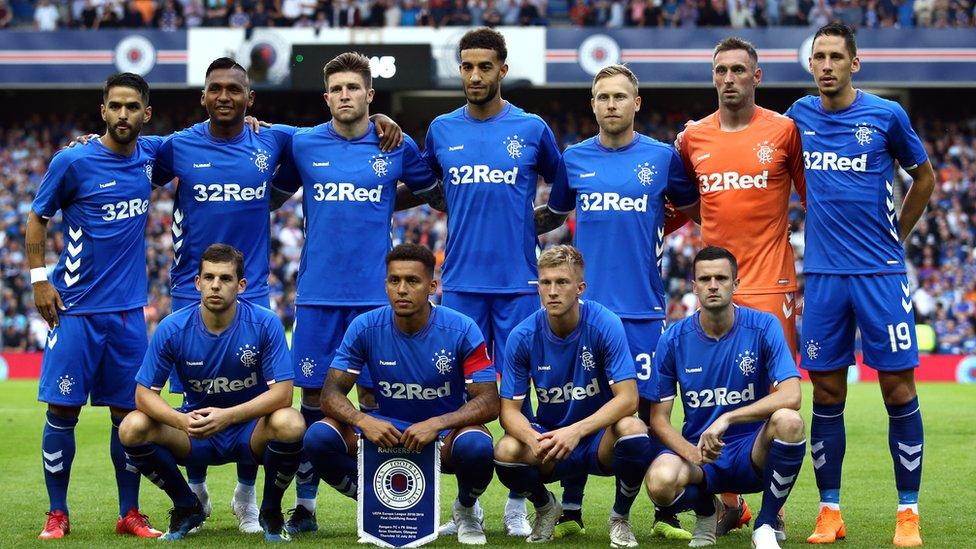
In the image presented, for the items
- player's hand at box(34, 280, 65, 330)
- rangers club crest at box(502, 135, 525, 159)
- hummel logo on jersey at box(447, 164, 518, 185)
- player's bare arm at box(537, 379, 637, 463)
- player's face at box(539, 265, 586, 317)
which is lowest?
player's bare arm at box(537, 379, 637, 463)

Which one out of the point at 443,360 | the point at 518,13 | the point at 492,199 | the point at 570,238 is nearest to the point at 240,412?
the point at 443,360

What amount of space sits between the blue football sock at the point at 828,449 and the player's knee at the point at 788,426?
2.18 ft

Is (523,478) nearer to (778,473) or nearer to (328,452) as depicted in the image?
(328,452)

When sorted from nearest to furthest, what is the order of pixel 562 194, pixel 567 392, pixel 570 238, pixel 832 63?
1. pixel 567 392
2. pixel 832 63
3. pixel 562 194
4. pixel 570 238

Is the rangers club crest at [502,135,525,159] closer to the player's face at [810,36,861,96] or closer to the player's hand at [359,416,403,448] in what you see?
the player's face at [810,36,861,96]

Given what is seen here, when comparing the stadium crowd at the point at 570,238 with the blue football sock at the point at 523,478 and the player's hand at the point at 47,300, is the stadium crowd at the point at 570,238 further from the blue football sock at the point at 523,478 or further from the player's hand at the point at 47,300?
the blue football sock at the point at 523,478

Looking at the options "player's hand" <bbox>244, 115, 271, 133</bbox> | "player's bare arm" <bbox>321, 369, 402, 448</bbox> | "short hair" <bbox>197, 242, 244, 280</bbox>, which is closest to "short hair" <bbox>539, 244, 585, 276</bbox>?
"player's bare arm" <bbox>321, 369, 402, 448</bbox>

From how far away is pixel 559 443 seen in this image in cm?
618

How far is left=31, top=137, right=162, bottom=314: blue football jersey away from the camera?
6996 mm

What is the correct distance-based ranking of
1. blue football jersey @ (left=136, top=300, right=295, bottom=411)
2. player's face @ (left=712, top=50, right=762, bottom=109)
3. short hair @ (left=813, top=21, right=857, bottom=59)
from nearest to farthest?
blue football jersey @ (left=136, top=300, right=295, bottom=411)
short hair @ (left=813, top=21, right=857, bottom=59)
player's face @ (left=712, top=50, right=762, bottom=109)

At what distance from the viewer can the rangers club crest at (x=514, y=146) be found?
708 cm

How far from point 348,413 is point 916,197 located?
321 centimetres

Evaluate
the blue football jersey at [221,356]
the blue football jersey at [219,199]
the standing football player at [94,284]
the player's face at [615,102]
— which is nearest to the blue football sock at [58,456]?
the standing football player at [94,284]

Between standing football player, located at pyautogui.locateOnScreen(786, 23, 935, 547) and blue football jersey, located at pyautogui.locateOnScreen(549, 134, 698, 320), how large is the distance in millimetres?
810
